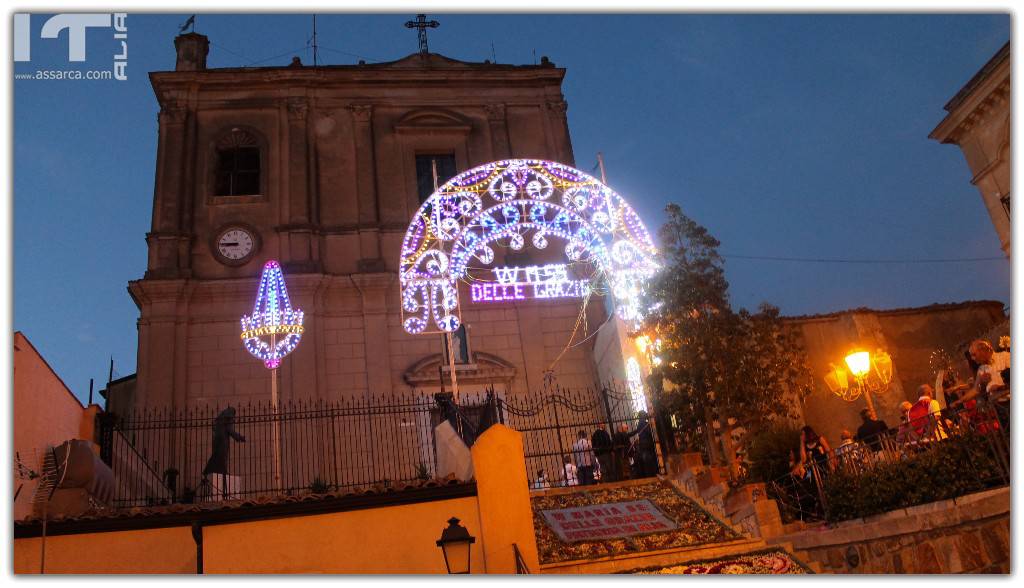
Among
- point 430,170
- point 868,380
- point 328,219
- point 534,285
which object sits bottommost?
point 868,380

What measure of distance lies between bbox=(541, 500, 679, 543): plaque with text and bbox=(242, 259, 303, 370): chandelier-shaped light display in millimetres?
6948

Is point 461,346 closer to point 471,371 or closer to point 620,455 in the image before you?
point 471,371

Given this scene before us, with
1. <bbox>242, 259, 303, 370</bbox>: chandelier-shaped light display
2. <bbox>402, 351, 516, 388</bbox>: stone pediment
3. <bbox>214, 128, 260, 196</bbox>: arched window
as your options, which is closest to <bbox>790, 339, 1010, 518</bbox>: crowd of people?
<bbox>402, 351, 516, 388</bbox>: stone pediment

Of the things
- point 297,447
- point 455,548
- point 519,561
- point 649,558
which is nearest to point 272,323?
point 297,447

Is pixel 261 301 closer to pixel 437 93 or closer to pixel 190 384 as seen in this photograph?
pixel 190 384

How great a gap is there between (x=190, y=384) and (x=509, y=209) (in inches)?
318

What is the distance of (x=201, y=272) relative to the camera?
20.0 meters

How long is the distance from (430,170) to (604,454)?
10.6 metres

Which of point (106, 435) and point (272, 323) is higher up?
point (272, 323)

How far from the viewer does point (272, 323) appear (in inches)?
645

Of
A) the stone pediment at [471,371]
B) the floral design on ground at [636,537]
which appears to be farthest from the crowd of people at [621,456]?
the stone pediment at [471,371]

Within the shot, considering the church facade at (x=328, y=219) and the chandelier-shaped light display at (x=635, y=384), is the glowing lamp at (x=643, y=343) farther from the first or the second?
the church facade at (x=328, y=219)

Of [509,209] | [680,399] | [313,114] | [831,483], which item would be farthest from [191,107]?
[831,483]

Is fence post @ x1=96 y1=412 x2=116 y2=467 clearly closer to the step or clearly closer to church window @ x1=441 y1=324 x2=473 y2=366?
church window @ x1=441 y1=324 x2=473 y2=366
